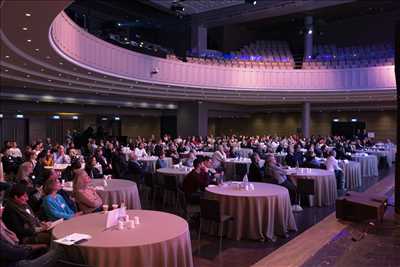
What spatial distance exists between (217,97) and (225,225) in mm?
17628

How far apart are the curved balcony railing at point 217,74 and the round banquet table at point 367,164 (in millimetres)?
7408

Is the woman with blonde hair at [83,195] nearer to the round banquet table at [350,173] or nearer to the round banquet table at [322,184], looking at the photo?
the round banquet table at [322,184]

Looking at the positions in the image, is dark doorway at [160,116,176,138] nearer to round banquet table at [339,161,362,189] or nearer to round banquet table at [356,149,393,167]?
round banquet table at [356,149,393,167]

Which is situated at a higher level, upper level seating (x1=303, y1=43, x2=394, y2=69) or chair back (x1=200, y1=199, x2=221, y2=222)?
upper level seating (x1=303, y1=43, x2=394, y2=69)

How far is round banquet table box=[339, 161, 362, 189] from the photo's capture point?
11078 mm

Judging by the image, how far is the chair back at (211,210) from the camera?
5414 mm

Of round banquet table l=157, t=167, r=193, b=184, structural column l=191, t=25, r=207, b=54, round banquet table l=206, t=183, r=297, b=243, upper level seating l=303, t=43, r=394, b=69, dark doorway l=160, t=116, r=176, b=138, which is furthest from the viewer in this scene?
dark doorway l=160, t=116, r=176, b=138

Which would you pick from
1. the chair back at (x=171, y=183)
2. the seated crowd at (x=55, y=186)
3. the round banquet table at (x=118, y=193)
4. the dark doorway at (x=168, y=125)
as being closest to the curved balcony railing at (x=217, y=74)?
the seated crowd at (x=55, y=186)

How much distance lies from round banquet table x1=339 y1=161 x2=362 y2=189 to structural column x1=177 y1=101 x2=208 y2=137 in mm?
13405

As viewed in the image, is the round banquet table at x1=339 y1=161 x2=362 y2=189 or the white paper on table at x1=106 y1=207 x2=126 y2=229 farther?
the round banquet table at x1=339 y1=161 x2=362 y2=189

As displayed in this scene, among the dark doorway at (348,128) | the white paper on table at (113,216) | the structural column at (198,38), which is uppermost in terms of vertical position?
the structural column at (198,38)

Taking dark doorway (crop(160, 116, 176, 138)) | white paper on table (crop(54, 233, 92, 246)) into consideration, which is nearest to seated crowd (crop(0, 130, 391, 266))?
white paper on table (crop(54, 233, 92, 246))

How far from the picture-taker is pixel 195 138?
813 inches

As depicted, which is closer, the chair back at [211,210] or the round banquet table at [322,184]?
the chair back at [211,210]
